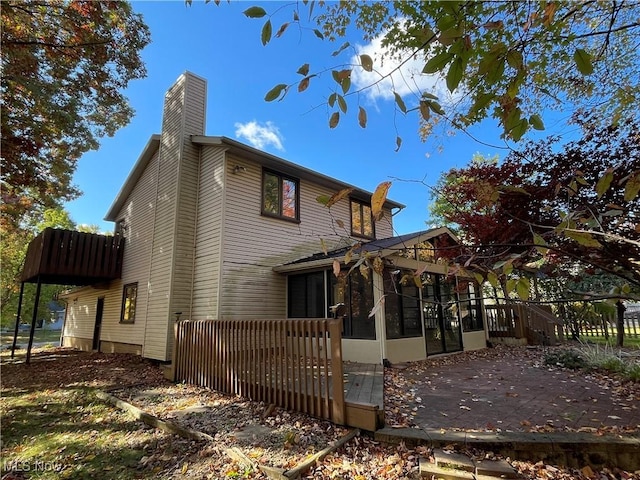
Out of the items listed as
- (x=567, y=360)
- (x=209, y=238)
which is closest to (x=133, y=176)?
(x=209, y=238)

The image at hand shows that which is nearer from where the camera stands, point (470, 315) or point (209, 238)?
point (209, 238)

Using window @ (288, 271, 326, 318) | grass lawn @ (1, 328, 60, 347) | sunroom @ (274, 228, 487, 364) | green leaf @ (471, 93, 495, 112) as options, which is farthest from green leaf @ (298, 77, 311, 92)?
grass lawn @ (1, 328, 60, 347)

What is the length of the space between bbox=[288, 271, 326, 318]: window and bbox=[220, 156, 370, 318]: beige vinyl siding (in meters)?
0.29

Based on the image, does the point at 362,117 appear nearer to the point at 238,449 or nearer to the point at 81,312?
the point at 238,449

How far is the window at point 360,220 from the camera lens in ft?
40.7

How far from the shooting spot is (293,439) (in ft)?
12.5

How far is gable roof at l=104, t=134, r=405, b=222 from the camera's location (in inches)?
375

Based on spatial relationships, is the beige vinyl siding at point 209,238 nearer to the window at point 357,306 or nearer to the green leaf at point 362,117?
the window at point 357,306

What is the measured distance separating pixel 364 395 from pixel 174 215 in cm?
730

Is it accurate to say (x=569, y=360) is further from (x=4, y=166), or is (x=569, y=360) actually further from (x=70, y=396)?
(x=4, y=166)

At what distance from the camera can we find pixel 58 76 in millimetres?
9336

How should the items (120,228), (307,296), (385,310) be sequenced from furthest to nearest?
(120,228) → (307,296) → (385,310)

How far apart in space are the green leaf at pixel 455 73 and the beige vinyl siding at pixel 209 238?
8.24 m

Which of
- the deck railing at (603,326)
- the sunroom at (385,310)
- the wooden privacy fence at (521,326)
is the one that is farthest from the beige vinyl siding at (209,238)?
the deck railing at (603,326)
